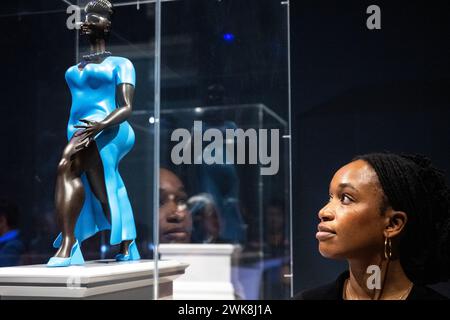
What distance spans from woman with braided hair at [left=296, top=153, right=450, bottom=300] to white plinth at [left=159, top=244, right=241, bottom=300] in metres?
0.59

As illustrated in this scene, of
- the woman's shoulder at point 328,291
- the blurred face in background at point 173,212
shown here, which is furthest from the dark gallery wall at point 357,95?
the blurred face in background at point 173,212

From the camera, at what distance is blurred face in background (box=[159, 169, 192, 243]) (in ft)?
8.05

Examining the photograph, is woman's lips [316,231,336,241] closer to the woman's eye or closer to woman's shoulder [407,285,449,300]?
the woman's eye

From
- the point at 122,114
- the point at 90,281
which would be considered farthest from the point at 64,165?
the point at 90,281

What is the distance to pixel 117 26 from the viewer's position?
3.04 meters

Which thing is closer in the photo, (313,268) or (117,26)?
(313,268)

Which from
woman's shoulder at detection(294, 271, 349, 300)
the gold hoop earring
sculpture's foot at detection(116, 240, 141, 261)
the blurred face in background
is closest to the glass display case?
the blurred face in background

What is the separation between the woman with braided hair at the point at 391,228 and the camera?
184cm

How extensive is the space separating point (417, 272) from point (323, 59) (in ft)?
2.60

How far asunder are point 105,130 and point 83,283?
80 cm

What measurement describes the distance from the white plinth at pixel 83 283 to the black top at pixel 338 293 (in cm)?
60
